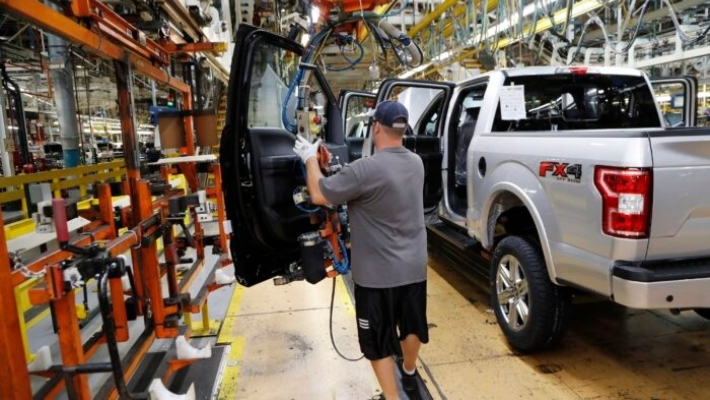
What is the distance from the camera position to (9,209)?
5.35 meters

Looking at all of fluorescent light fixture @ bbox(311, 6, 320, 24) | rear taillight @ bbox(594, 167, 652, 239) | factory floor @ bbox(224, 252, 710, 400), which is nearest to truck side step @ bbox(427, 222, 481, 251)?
factory floor @ bbox(224, 252, 710, 400)

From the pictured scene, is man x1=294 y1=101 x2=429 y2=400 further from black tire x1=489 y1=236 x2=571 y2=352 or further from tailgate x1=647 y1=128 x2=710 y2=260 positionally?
tailgate x1=647 y1=128 x2=710 y2=260

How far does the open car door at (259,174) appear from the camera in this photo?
97.6 inches

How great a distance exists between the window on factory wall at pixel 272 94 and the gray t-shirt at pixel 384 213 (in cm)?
60

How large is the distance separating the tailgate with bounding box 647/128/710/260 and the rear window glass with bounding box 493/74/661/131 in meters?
1.76

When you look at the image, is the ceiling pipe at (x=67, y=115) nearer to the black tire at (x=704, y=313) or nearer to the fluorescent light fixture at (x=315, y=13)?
the fluorescent light fixture at (x=315, y=13)

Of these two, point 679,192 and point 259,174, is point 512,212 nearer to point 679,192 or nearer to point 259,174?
point 679,192

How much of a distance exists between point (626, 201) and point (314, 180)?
1.58 m

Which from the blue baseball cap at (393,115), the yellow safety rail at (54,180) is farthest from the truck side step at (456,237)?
the yellow safety rail at (54,180)

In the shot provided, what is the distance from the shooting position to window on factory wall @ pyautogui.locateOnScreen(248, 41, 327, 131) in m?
2.69

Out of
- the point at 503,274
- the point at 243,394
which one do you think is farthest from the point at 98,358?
the point at 503,274

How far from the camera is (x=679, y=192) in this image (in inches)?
86.7

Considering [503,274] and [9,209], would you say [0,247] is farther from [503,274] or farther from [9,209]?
[9,209]

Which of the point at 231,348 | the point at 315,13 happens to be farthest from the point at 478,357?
the point at 315,13
